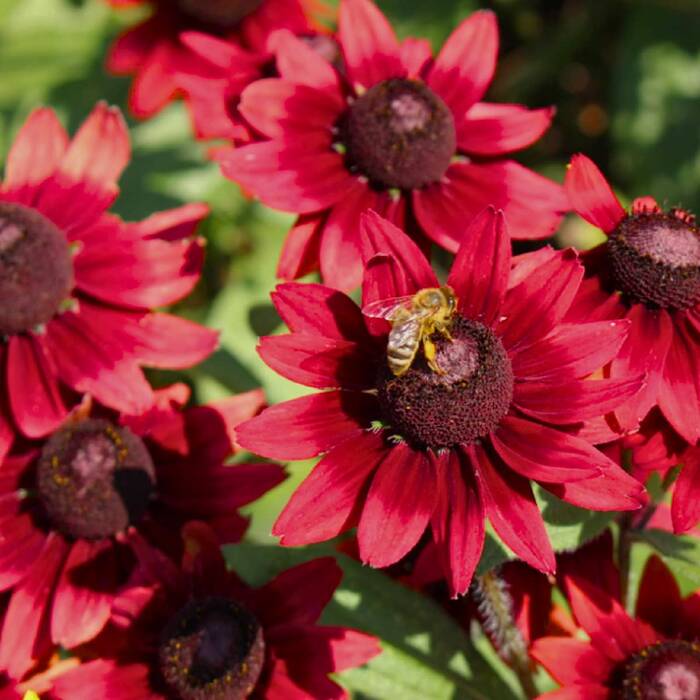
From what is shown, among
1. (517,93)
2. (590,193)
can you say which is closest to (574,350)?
(590,193)

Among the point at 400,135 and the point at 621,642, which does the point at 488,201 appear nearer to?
the point at 400,135

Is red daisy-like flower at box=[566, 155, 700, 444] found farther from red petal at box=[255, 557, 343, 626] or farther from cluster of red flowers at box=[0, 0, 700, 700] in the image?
red petal at box=[255, 557, 343, 626]

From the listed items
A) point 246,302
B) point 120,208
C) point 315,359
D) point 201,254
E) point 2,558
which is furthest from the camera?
point 120,208

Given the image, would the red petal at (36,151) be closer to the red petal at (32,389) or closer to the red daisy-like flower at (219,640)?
the red petal at (32,389)

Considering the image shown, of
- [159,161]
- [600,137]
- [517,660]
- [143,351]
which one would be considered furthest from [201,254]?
[600,137]

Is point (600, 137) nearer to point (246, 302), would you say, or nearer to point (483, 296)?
point (246, 302)

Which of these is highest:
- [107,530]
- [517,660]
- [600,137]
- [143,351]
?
[143,351]

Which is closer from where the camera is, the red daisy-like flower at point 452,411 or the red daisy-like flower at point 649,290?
the red daisy-like flower at point 452,411

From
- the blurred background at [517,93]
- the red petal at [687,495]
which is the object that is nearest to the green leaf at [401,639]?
the red petal at [687,495]
